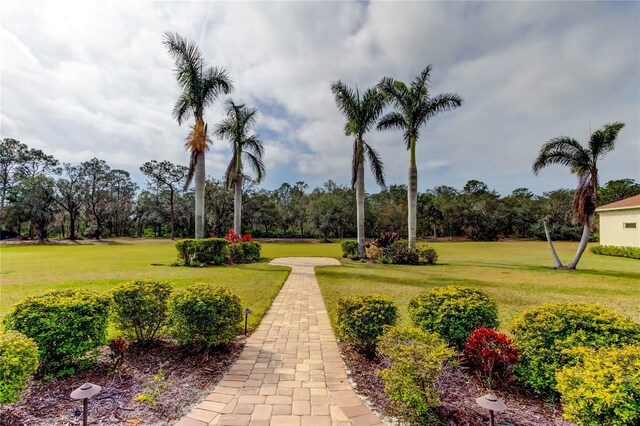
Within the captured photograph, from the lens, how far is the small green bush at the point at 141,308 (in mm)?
3938

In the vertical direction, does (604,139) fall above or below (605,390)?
above

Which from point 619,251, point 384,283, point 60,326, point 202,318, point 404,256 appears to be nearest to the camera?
point 60,326

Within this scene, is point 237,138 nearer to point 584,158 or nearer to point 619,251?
point 584,158

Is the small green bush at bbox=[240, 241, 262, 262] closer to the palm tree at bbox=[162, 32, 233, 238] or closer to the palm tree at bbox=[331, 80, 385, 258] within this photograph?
the palm tree at bbox=[162, 32, 233, 238]

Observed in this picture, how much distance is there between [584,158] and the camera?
13.0m

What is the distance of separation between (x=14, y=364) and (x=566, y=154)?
705 inches

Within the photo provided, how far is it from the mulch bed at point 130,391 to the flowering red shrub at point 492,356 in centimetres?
290

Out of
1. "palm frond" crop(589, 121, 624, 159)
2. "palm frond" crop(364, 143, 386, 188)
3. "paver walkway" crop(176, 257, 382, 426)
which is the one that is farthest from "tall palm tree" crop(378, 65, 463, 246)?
"paver walkway" crop(176, 257, 382, 426)

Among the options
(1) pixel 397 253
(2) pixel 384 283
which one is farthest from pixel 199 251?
(1) pixel 397 253

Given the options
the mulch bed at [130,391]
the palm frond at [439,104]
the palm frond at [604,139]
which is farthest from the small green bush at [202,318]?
the palm frond at [604,139]

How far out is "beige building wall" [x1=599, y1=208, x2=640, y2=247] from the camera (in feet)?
68.2

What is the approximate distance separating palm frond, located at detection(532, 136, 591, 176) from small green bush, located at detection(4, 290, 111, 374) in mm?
16972

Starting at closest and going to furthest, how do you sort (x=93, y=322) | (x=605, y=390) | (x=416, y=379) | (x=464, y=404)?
(x=605, y=390), (x=416, y=379), (x=464, y=404), (x=93, y=322)

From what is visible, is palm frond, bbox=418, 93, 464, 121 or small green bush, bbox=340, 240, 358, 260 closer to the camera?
palm frond, bbox=418, 93, 464, 121
